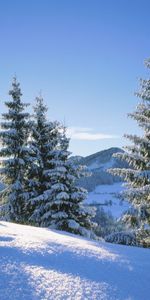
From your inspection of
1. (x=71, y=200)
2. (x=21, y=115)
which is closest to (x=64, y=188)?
(x=71, y=200)

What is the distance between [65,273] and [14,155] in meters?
20.8

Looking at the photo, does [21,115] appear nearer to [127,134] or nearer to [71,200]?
[71,200]

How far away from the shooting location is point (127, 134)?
57.5ft

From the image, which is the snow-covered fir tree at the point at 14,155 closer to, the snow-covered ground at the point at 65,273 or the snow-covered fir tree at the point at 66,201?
the snow-covered fir tree at the point at 66,201

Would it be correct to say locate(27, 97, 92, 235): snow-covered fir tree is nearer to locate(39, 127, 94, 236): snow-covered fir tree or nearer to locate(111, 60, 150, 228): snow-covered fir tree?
locate(39, 127, 94, 236): snow-covered fir tree

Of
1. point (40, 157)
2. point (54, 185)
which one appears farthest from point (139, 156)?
point (40, 157)

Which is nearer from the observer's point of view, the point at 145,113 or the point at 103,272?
the point at 103,272

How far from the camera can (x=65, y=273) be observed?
4.69m

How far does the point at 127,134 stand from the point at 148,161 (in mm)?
1663

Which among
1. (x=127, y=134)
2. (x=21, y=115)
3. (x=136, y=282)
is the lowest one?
(x=136, y=282)

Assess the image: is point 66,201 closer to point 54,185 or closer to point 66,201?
point 66,201

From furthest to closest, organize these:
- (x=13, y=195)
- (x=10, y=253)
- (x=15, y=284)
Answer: (x=13, y=195) < (x=10, y=253) < (x=15, y=284)

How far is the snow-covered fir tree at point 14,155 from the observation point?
2425 centimetres

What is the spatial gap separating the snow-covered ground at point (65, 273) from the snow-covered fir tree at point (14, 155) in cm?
1815
